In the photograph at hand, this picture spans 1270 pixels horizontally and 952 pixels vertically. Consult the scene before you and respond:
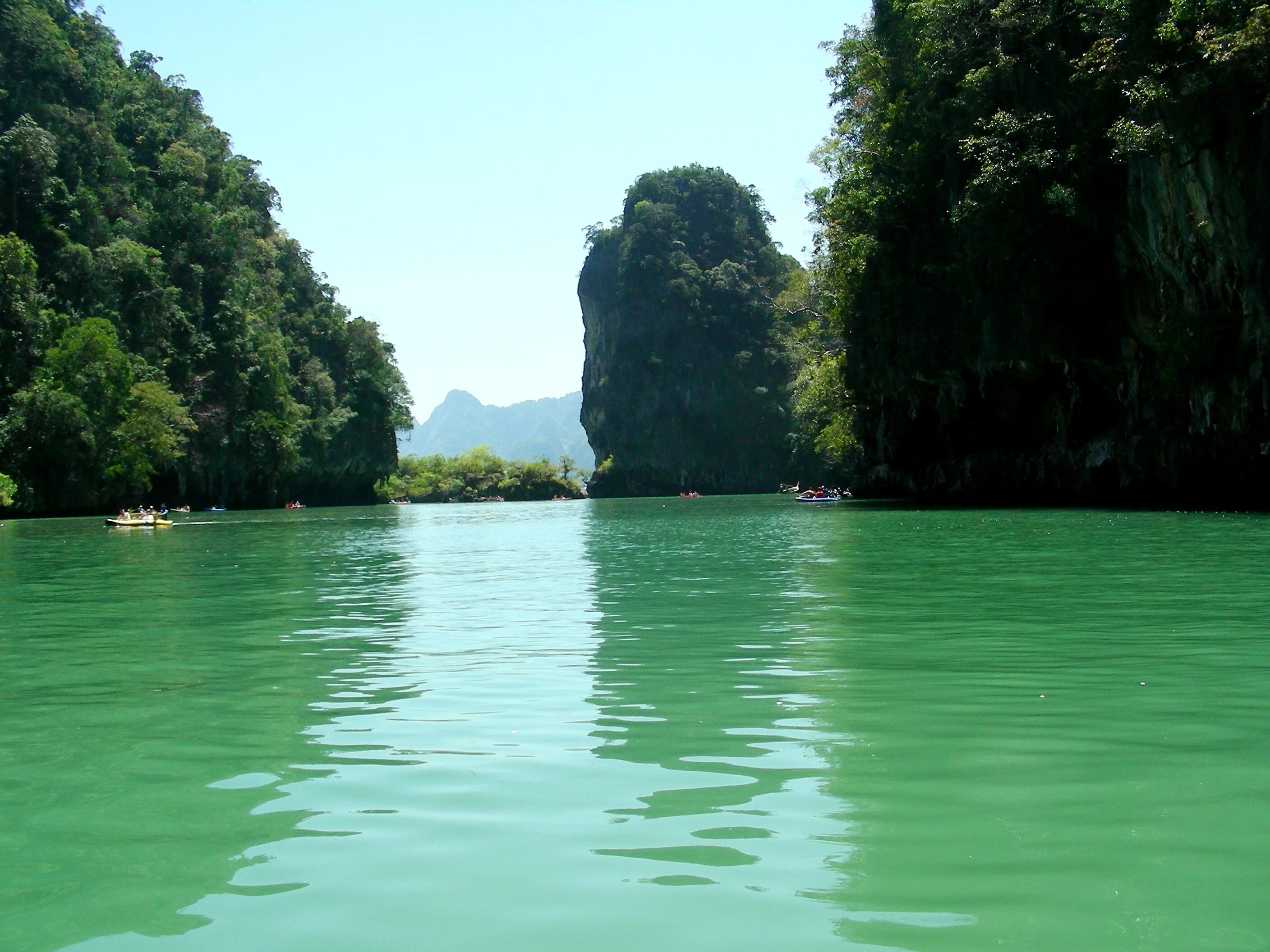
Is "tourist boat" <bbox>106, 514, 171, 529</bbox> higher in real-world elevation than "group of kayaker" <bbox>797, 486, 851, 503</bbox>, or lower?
lower

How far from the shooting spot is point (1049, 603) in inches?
434

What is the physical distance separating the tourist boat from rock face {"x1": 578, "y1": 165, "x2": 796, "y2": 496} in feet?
324

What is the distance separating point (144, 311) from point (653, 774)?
69.4m

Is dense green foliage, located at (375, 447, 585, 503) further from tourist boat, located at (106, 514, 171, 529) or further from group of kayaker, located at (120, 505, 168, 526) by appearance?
tourist boat, located at (106, 514, 171, 529)

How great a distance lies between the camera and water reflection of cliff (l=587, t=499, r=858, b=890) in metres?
3.86

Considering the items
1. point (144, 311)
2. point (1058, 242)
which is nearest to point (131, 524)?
point (1058, 242)

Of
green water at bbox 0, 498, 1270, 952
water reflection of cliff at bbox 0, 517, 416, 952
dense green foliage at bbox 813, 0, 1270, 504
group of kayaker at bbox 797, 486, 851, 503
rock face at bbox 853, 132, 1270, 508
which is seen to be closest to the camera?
green water at bbox 0, 498, 1270, 952

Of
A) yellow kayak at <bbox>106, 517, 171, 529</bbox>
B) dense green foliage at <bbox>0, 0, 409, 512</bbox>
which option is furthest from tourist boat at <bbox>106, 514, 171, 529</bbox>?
dense green foliage at <bbox>0, 0, 409, 512</bbox>

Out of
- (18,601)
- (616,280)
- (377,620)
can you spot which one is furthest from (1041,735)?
(616,280)

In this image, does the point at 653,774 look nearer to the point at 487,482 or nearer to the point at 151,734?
the point at 151,734

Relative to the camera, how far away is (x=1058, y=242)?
120 feet

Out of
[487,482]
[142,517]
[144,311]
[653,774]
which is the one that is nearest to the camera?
[653,774]

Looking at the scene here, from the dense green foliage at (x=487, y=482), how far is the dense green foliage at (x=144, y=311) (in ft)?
99.1

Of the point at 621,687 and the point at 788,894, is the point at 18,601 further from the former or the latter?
the point at 788,894
